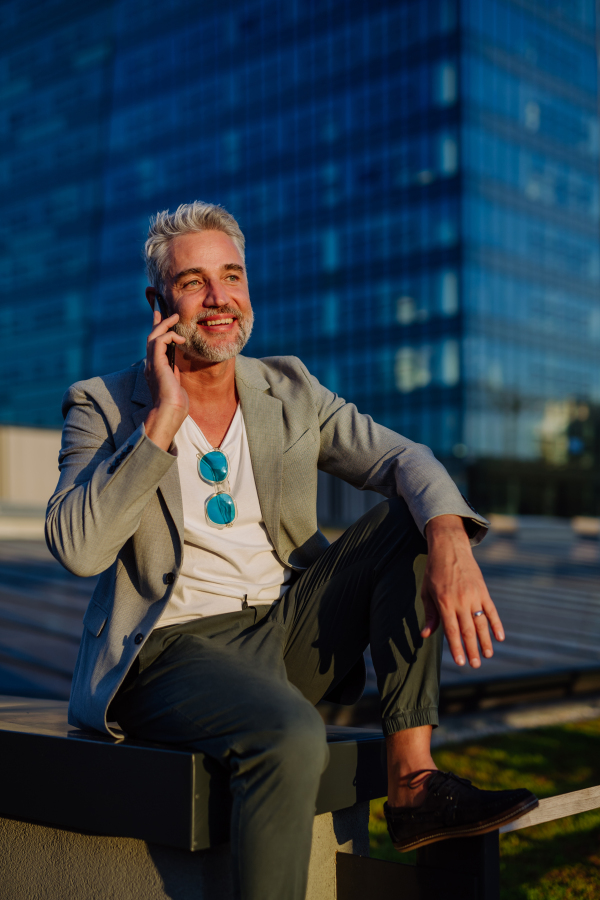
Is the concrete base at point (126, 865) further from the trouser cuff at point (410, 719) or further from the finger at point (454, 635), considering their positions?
the finger at point (454, 635)

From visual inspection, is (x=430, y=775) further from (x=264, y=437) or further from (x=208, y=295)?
(x=208, y=295)

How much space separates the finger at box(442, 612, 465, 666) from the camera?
6.68 ft

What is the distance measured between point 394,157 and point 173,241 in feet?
146

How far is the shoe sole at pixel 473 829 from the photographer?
1827 millimetres

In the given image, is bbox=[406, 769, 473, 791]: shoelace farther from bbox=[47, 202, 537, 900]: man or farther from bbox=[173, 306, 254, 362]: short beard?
bbox=[173, 306, 254, 362]: short beard

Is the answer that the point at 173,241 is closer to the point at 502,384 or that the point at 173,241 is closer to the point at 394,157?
the point at 502,384

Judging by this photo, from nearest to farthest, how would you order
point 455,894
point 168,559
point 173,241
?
point 455,894
point 168,559
point 173,241

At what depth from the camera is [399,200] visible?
4403 cm

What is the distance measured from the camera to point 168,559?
2.23m

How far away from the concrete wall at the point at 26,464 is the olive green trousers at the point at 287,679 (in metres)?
15.0

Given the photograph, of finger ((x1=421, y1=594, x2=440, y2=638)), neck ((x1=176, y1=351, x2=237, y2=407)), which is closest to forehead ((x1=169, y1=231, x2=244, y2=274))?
neck ((x1=176, y1=351, x2=237, y2=407))

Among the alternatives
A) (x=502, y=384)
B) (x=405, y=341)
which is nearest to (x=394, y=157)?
(x=405, y=341)

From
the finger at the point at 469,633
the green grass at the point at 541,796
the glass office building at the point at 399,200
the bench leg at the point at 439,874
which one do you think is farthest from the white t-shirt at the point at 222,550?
the glass office building at the point at 399,200

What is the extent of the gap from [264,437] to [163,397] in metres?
0.39
